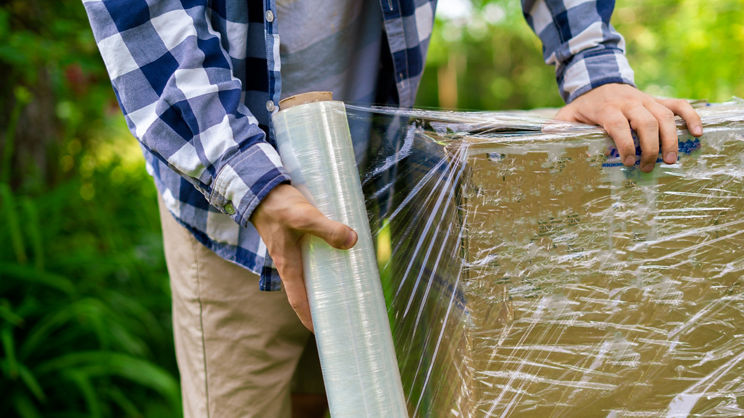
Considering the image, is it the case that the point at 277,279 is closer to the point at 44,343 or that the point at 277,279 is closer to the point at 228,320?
the point at 228,320

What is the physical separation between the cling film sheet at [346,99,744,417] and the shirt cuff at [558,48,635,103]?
0.20m

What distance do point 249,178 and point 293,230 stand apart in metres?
0.10

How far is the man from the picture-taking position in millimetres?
810

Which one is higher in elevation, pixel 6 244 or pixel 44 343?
pixel 6 244

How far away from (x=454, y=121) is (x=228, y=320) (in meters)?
0.58

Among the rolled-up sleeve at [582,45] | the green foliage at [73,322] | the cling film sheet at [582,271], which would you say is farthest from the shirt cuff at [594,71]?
the green foliage at [73,322]

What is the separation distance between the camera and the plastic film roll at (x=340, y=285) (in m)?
0.77

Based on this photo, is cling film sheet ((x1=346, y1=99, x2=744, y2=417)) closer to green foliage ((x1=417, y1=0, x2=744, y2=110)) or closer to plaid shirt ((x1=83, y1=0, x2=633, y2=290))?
plaid shirt ((x1=83, y1=0, x2=633, y2=290))

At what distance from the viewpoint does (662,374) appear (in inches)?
33.3

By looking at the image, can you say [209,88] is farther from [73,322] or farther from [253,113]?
[73,322]

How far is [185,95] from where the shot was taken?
0.82 m

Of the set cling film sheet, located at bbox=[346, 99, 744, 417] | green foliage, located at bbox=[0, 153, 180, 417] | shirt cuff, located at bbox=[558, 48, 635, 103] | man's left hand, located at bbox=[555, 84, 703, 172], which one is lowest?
green foliage, located at bbox=[0, 153, 180, 417]

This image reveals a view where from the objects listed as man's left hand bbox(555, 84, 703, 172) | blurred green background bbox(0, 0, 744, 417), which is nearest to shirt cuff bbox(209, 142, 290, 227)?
man's left hand bbox(555, 84, 703, 172)

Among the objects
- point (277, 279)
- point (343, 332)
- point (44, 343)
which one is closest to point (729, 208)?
point (343, 332)
